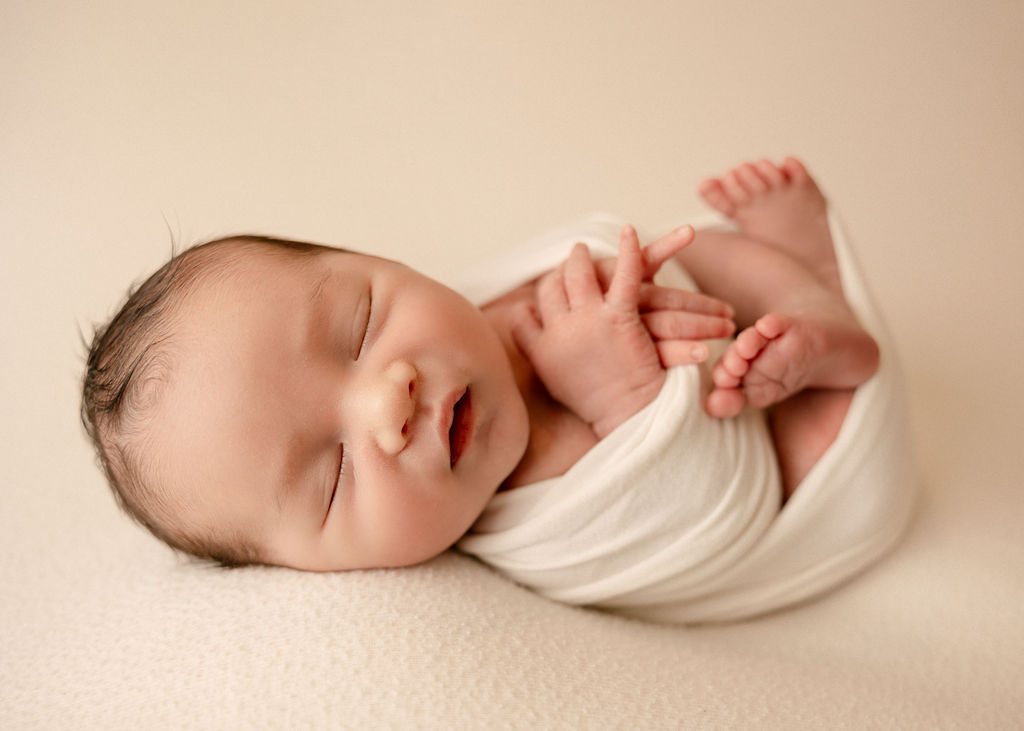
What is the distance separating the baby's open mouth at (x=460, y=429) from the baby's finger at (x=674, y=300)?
0.28 meters

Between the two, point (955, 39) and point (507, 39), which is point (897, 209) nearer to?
point (955, 39)

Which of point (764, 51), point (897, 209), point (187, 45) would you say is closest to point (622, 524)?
point (897, 209)

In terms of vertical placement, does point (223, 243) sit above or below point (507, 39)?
below

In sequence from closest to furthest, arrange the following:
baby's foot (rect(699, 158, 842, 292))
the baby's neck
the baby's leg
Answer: the baby's leg, the baby's neck, baby's foot (rect(699, 158, 842, 292))

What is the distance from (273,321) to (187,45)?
4.77 feet

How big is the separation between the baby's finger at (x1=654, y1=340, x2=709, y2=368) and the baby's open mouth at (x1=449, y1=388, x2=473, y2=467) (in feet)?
0.89

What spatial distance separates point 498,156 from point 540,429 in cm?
105

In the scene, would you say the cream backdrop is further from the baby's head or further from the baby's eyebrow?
the baby's eyebrow

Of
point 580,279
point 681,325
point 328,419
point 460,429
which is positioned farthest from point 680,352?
point 328,419

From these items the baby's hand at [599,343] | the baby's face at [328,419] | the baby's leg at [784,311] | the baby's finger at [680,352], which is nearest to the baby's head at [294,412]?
the baby's face at [328,419]

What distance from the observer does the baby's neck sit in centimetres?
116

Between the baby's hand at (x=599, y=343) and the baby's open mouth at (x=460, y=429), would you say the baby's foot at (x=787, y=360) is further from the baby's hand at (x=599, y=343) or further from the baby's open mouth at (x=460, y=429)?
the baby's open mouth at (x=460, y=429)

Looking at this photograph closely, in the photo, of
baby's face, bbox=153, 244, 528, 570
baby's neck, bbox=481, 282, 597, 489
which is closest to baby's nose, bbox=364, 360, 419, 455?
baby's face, bbox=153, 244, 528, 570

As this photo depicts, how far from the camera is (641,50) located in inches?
83.4
